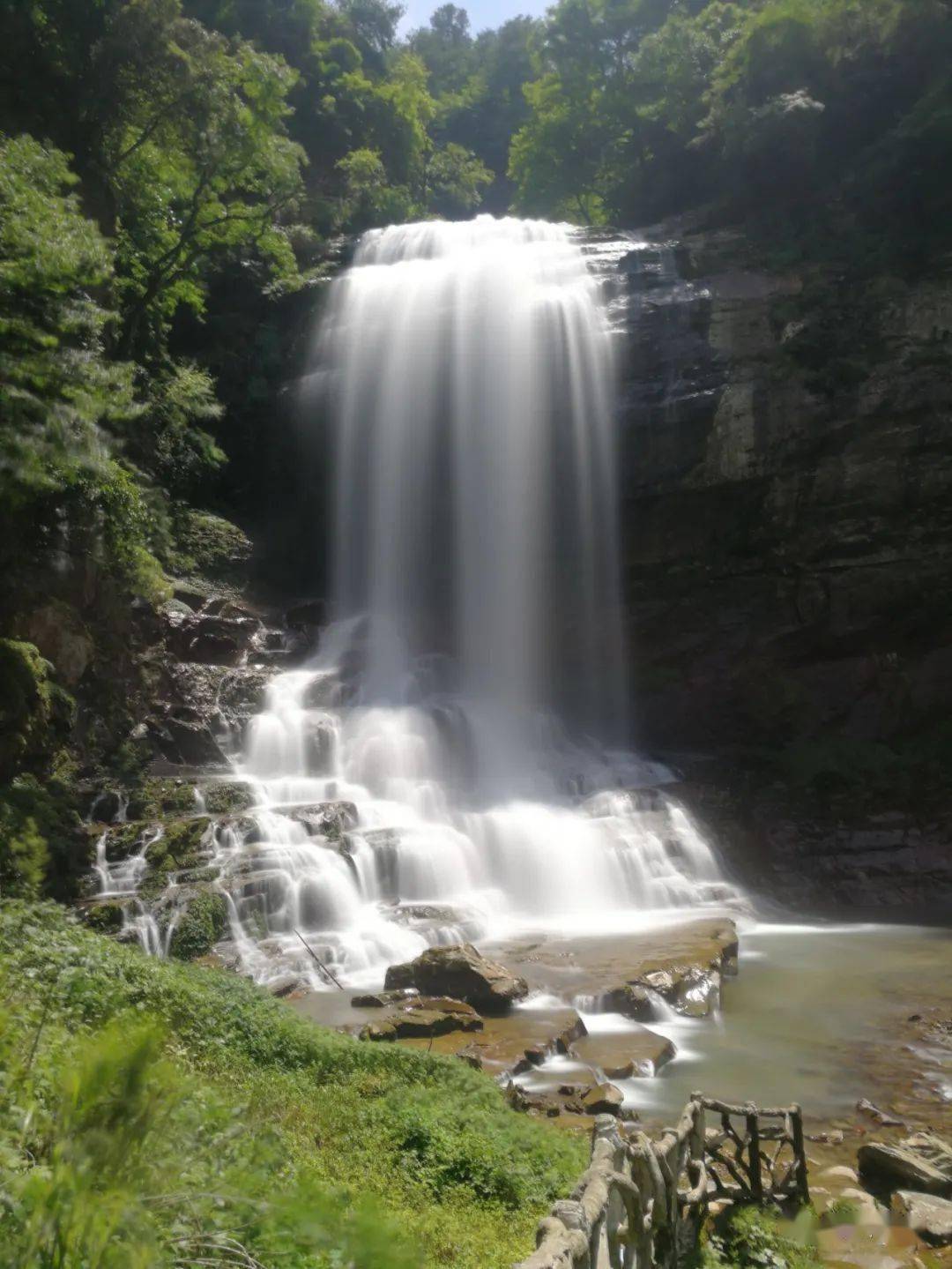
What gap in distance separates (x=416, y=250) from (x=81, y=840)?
23.1 metres

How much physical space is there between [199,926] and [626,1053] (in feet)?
18.9

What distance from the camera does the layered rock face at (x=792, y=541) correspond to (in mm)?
20531

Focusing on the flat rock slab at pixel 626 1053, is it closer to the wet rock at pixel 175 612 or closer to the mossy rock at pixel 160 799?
the mossy rock at pixel 160 799

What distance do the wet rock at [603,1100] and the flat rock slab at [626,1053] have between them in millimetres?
564

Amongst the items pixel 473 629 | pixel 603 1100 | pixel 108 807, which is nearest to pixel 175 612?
pixel 108 807

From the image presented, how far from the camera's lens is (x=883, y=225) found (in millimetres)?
24656

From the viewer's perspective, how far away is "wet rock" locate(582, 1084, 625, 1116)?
7.83 meters

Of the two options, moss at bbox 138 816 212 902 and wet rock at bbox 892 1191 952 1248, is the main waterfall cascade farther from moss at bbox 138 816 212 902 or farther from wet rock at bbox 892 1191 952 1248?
wet rock at bbox 892 1191 952 1248

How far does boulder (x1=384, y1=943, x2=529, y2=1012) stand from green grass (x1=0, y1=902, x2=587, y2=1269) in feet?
9.21

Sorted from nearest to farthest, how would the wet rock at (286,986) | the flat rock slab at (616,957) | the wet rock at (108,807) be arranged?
the wet rock at (286,986) → the flat rock slab at (616,957) → the wet rock at (108,807)

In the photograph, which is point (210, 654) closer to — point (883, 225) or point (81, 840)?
point (81, 840)

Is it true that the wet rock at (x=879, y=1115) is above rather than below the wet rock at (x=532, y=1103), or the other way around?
below

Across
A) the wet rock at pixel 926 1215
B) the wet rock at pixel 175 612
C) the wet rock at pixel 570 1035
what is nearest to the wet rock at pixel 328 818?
the wet rock at pixel 570 1035

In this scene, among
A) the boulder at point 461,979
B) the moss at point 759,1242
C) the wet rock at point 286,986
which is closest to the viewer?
the moss at point 759,1242
